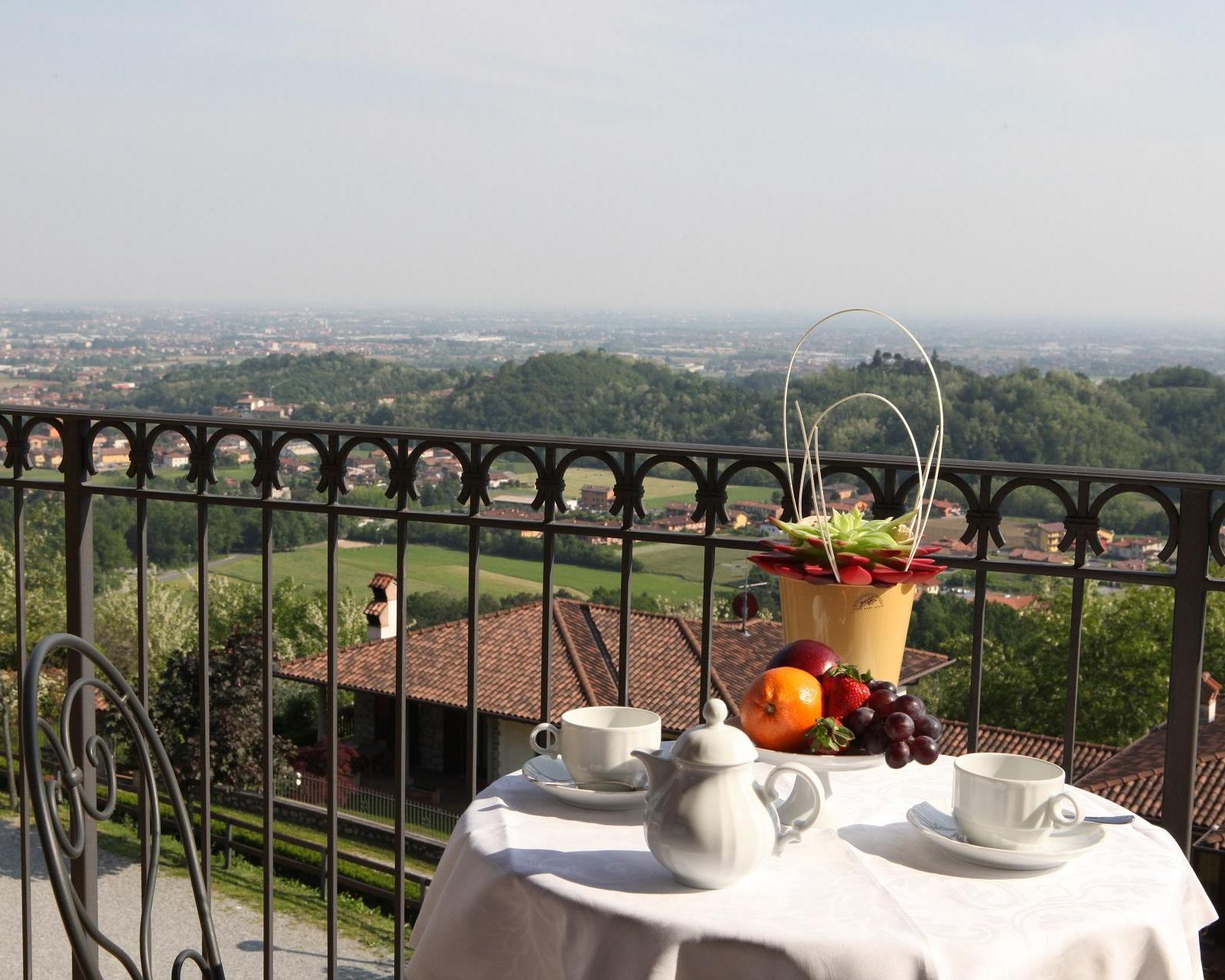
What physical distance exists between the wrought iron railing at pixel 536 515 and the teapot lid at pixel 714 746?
1.89 feet

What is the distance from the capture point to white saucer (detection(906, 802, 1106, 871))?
1.34 m

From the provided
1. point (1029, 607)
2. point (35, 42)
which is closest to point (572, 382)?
point (1029, 607)

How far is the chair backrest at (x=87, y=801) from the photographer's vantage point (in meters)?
1.25

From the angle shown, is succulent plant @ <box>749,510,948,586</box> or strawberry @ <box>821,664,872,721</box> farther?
succulent plant @ <box>749,510,948,586</box>

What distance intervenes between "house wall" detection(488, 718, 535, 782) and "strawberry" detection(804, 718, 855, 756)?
1024 inches

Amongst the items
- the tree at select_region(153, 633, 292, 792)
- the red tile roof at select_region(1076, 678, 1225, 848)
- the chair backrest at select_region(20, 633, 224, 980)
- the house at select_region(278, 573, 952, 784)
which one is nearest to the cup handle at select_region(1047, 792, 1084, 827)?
the chair backrest at select_region(20, 633, 224, 980)

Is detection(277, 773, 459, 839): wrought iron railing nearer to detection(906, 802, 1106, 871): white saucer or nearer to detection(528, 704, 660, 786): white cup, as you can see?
detection(528, 704, 660, 786): white cup

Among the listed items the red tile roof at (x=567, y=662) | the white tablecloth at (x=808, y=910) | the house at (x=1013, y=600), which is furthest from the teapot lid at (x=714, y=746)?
the house at (x=1013, y=600)

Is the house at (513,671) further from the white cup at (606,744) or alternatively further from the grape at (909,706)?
the grape at (909,706)

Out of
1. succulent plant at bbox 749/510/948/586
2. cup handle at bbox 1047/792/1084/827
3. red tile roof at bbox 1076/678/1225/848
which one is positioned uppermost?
succulent plant at bbox 749/510/948/586

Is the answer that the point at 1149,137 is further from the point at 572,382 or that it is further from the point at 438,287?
the point at 572,382

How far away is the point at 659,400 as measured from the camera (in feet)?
53.6

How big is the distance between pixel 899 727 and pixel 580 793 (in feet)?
1.30

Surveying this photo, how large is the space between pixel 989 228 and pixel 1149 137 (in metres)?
10.9
